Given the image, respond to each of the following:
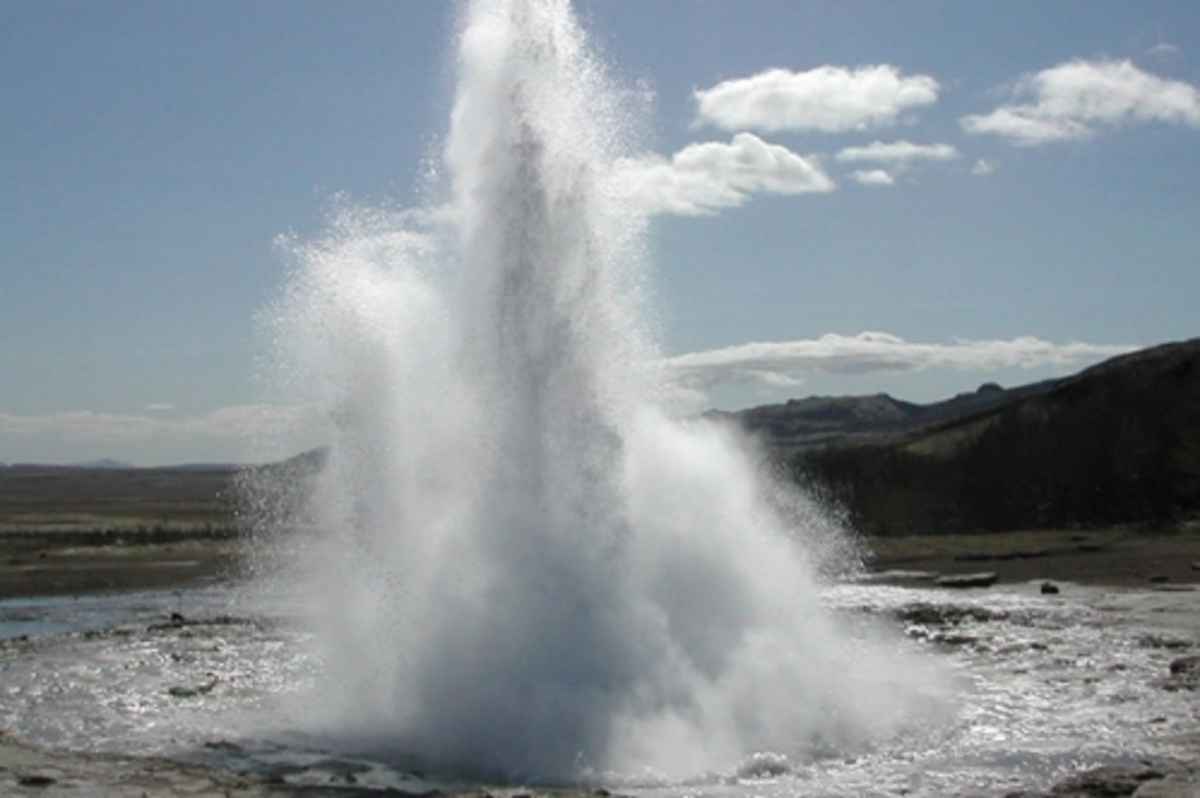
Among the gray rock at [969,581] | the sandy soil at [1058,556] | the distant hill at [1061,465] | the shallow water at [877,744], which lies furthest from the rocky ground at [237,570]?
the distant hill at [1061,465]

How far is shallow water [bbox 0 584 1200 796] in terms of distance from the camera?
12.9m

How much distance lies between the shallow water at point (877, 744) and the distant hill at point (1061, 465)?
22491 mm

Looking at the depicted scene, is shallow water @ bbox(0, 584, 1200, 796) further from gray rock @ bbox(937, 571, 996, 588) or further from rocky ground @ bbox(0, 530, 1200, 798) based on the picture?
gray rock @ bbox(937, 571, 996, 588)

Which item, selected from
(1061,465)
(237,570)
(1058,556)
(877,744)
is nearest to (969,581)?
(1058,556)

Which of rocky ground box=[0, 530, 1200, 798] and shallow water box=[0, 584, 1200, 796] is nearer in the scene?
rocky ground box=[0, 530, 1200, 798]

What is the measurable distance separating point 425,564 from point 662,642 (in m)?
3.46

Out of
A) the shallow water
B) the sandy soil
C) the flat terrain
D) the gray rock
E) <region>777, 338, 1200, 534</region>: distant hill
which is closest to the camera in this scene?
the shallow water

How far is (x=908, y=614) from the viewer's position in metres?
27.0

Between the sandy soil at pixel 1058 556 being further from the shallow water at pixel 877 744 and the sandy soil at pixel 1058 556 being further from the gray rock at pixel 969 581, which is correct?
the shallow water at pixel 877 744

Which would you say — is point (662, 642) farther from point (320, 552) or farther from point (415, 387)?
point (320, 552)

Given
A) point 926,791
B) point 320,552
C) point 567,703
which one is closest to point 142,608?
point 320,552

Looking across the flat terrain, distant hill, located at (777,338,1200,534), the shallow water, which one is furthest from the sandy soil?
distant hill, located at (777,338,1200,534)

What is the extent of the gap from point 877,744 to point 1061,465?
43947 millimetres

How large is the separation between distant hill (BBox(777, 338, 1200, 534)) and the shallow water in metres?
22.5
